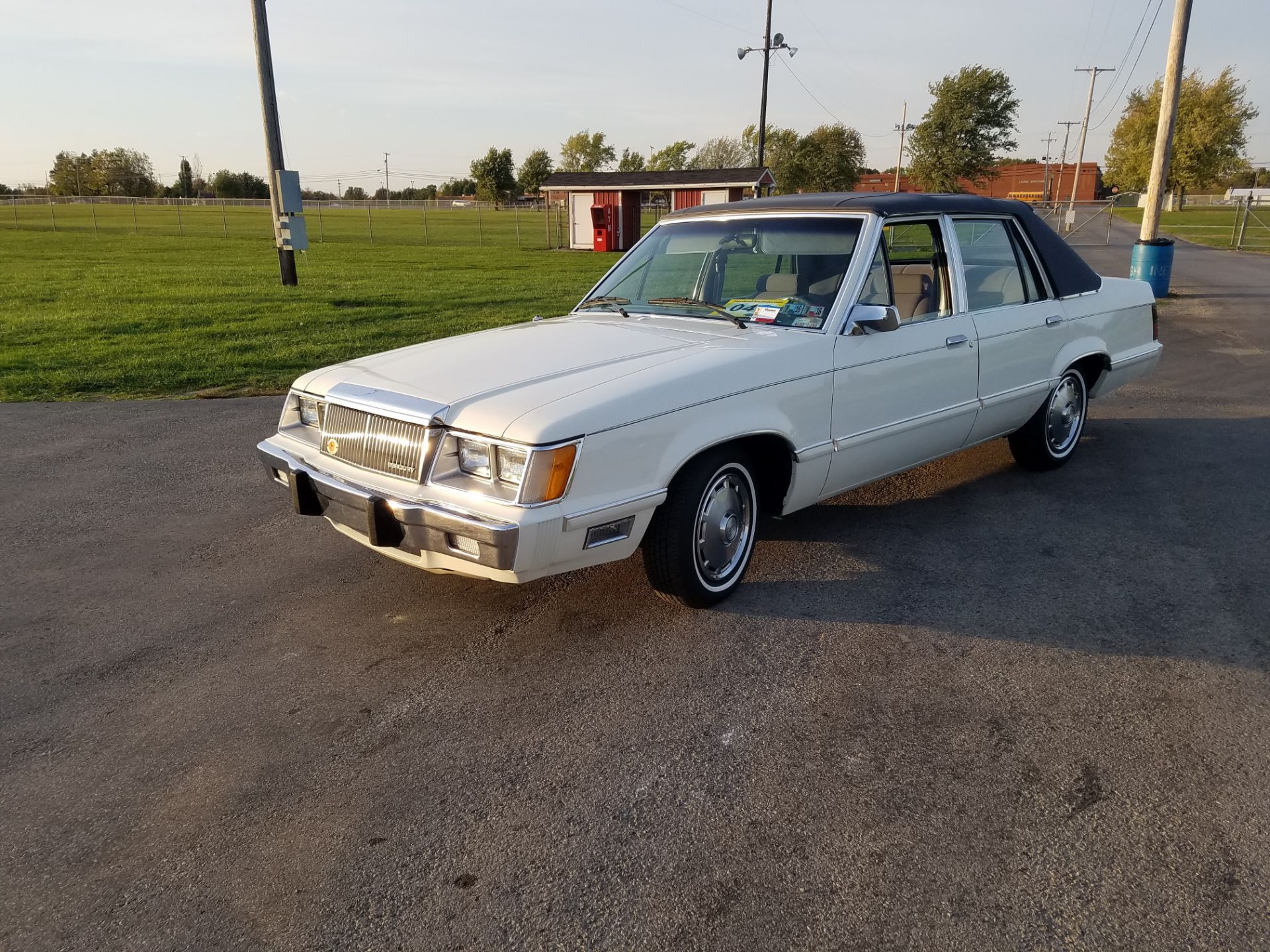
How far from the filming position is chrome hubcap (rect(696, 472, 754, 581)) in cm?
396

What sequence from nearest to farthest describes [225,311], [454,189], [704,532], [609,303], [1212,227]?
[704,532]
[609,303]
[225,311]
[1212,227]
[454,189]

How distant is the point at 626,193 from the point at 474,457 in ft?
94.4

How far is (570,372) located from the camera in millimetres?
3770

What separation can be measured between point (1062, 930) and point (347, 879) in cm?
182

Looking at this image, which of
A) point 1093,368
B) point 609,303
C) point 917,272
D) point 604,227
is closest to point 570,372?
point 609,303

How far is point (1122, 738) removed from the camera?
3.16 meters

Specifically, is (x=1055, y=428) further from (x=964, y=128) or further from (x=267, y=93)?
(x=964, y=128)

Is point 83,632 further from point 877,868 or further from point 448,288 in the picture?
point 448,288

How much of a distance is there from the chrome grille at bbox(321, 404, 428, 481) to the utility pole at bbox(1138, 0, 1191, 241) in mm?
14939

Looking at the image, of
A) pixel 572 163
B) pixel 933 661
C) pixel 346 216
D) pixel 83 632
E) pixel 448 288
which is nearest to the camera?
pixel 933 661

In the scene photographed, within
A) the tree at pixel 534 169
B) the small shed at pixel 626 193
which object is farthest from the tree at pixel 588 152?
the small shed at pixel 626 193

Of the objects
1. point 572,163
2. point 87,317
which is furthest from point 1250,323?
point 572,163

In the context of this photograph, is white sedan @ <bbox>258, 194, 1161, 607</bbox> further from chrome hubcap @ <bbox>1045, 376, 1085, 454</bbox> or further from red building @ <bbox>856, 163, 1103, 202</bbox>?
red building @ <bbox>856, 163, 1103, 202</bbox>

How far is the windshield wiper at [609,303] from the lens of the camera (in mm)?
4977
